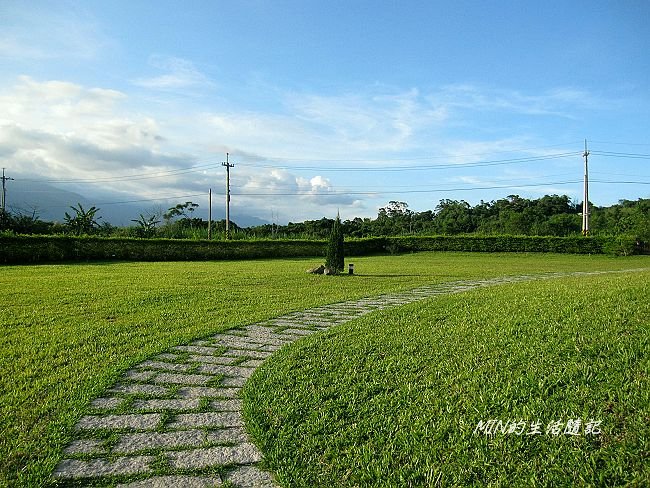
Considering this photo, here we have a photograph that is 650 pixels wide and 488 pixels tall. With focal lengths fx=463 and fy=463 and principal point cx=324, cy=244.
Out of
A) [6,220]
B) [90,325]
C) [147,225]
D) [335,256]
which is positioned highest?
[6,220]

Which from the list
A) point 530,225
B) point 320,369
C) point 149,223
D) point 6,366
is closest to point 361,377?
point 320,369

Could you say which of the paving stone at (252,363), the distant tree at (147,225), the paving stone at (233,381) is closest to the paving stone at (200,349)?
the paving stone at (252,363)

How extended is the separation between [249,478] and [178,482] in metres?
0.35

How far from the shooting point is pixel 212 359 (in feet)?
14.6

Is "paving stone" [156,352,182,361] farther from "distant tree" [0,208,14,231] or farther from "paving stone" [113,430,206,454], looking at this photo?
"distant tree" [0,208,14,231]

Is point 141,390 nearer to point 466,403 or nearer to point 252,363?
point 252,363

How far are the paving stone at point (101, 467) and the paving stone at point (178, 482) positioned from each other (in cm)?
11

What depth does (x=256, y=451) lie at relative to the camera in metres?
2.64

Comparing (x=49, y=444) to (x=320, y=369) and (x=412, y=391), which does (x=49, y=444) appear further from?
(x=412, y=391)

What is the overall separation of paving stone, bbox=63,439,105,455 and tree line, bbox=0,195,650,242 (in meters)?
22.2

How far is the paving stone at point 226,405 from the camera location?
322cm

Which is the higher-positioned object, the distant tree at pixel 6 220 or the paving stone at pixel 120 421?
the distant tree at pixel 6 220

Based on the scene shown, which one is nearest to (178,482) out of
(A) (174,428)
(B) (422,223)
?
(A) (174,428)

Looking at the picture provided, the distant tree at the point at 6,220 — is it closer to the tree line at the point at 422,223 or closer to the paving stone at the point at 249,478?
the tree line at the point at 422,223
